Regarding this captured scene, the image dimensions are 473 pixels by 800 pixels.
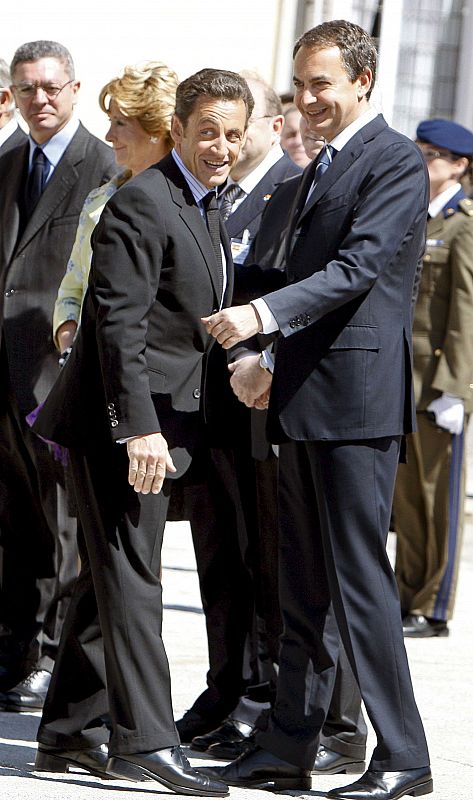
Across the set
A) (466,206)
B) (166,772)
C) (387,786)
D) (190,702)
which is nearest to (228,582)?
(190,702)

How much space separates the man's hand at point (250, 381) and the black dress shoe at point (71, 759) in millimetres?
1001

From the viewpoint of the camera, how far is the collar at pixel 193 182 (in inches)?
153

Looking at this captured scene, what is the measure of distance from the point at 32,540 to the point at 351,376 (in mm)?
1732

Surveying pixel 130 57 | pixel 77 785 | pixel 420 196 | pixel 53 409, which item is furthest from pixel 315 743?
pixel 130 57

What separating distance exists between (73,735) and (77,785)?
15cm

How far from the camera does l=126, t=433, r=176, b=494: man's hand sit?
365cm

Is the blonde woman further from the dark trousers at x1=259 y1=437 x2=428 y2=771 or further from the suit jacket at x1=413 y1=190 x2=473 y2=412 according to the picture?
the suit jacket at x1=413 y1=190 x2=473 y2=412

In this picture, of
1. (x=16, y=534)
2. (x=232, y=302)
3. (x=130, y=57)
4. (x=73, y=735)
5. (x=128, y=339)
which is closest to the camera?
(x=128, y=339)

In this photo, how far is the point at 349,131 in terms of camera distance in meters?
3.86

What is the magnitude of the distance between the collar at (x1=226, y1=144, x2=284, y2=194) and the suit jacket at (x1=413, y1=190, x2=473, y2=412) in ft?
4.82

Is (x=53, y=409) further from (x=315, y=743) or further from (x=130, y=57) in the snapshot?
(x=130, y=57)

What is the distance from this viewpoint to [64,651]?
400cm

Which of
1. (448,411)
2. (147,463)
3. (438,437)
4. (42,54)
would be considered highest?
(42,54)

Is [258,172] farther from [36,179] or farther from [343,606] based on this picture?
[343,606]
